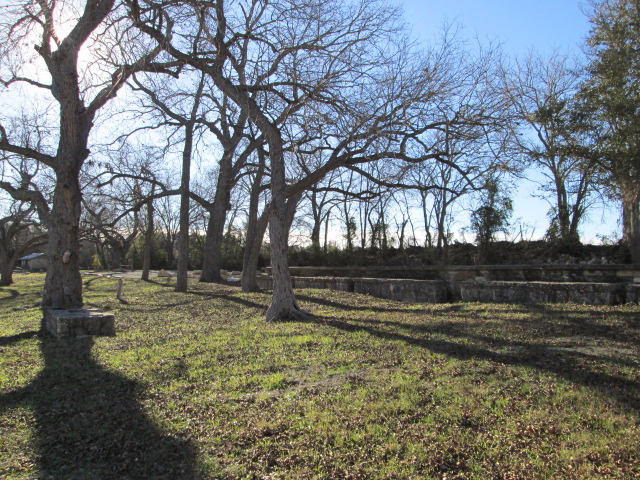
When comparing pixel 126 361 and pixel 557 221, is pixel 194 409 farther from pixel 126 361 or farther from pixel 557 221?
pixel 557 221

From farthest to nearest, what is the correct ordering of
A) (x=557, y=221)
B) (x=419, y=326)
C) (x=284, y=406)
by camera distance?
(x=557, y=221) < (x=419, y=326) < (x=284, y=406)

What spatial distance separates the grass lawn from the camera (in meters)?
3.00

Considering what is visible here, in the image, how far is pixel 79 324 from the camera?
7859 millimetres

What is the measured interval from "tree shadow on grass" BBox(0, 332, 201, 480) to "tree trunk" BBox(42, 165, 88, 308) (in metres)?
4.86

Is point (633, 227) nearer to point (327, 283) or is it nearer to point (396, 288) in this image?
point (396, 288)

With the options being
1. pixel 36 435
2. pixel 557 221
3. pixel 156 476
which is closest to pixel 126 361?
Answer: pixel 36 435

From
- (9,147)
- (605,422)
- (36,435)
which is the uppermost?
(9,147)

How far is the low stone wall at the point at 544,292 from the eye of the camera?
28.1ft

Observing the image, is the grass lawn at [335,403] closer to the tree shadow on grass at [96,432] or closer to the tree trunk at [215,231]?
the tree shadow on grass at [96,432]

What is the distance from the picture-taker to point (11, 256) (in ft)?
75.7

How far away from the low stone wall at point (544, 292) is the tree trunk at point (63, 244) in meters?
8.83

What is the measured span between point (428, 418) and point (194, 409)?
2026 millimetres

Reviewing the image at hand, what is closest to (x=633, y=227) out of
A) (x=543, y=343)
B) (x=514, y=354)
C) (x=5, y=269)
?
(x=543, y=343)

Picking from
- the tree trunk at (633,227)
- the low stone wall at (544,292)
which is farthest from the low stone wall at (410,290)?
the tree trunk at (633,227)
